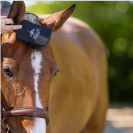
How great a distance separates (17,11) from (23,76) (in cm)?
45

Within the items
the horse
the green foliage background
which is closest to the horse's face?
the horse

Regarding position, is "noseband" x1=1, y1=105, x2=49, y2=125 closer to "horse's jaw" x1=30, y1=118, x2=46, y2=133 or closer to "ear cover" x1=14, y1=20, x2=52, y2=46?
"horse's jaw" x1=30, y1=118, x2=46, y2=133

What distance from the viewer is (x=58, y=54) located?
3.11m

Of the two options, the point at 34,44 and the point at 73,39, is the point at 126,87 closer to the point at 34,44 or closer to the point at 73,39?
the point at 73,39

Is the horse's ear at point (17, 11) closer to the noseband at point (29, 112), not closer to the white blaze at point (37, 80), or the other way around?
the white blaze at point (37, 80)

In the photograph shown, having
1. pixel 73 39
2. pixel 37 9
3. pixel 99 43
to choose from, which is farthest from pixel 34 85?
pixel 37 9

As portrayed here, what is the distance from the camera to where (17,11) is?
2064mm

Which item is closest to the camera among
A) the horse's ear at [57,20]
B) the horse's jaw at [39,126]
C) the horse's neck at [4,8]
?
the horse's jaw at [39,126]

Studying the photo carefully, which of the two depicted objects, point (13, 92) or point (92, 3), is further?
point (92, 3)

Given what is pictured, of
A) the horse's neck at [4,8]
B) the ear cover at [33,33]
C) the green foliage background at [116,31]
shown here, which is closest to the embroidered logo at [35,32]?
the ear cover at [33,33]

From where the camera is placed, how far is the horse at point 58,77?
194 centimetres

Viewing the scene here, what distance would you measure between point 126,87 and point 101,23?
2.11 metres

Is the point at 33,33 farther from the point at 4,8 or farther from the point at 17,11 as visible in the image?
the point at 4,8

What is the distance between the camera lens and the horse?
1940 millimetres
